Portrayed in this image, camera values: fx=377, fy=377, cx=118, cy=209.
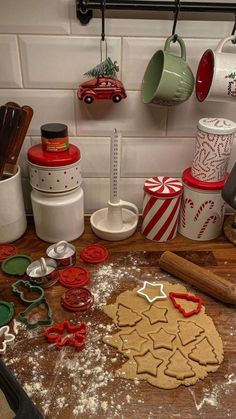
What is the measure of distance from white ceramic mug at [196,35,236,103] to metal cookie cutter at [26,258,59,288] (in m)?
0.43

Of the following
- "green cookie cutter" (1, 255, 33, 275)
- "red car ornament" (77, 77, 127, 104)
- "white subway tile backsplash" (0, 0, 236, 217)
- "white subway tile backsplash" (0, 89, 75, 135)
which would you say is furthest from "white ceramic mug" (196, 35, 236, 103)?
"green cookie cutter" (1, 255, 33, 275)

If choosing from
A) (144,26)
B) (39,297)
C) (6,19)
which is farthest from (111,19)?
(39,297)

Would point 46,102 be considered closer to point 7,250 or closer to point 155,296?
point 7,250

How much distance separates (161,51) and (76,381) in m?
0.57

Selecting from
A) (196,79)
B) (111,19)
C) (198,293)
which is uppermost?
(111,19)

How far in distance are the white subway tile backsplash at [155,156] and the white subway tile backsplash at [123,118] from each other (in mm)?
21

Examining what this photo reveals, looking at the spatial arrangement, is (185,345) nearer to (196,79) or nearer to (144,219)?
(144,219)

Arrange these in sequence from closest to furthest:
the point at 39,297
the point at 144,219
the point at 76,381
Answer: the point at 76,381 < the point at 39,297 < the point at 144,219

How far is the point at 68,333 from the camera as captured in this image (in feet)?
1.98

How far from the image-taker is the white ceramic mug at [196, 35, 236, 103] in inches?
26.4

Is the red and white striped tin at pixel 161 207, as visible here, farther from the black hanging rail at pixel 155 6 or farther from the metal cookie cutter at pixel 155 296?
the black hanging rail at pixel 155 6

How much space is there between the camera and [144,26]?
0.70 metres

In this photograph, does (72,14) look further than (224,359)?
Yes

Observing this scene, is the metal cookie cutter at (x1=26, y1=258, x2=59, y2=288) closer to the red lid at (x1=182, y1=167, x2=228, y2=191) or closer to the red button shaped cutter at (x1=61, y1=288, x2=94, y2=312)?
the red button shaped cutter at (x1=61, y1=288, x2=94, y2=312)
